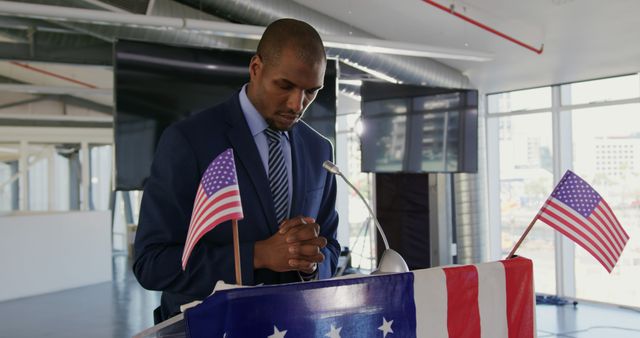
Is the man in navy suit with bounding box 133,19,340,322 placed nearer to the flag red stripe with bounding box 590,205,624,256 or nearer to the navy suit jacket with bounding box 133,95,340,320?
the navy suit jacket with bounding box 133,95,340,320

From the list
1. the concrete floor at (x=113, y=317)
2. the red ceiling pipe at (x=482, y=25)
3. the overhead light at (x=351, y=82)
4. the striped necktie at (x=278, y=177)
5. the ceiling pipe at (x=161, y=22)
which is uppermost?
the red ceiling pipe at (x=482, y=25)

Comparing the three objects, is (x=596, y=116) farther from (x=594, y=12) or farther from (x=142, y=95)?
(x=142, y=95)

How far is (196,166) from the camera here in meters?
1.40

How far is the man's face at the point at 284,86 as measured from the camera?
4.55 feet

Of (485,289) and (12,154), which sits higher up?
(12,154)

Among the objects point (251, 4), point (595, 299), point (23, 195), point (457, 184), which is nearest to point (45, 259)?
point (23, 195)

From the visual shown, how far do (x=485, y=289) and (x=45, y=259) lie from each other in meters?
8.11

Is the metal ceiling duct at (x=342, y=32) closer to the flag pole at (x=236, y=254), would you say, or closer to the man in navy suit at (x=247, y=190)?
the man in navy suit at (x=247, y=190)

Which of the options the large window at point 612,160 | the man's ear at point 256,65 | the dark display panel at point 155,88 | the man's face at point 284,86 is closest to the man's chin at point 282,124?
the man's face at point 284,86

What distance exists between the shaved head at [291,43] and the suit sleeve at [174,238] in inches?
10.8

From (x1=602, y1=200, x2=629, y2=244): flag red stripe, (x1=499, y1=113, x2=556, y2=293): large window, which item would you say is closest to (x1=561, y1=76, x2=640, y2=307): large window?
(x1=499, y1=113, x2=556, y2=293): large window

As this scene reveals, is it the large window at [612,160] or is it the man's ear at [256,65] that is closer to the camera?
the man's ear at [256,65]

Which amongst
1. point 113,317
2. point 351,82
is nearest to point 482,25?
point 351,82

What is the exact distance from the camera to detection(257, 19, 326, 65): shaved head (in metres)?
1.39
